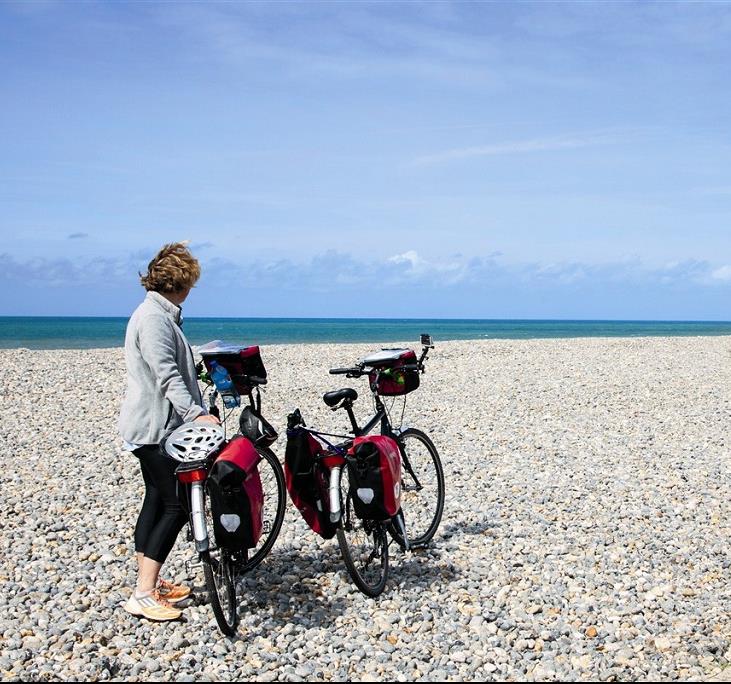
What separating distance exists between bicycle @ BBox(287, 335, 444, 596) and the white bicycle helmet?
77 cm

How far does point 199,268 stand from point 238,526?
1.55 metres

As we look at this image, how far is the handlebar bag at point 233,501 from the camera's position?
4629 millimetres

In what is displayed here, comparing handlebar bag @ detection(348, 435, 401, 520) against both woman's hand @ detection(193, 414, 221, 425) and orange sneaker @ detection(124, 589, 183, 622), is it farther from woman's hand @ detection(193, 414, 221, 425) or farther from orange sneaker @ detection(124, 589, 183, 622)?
orange sneaker @ detection(124, 589, 183, 622)

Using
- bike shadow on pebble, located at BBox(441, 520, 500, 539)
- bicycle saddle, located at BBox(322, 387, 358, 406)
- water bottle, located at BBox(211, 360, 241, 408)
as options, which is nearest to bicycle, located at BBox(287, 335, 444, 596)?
bicycle saddle, located at BBox(322, 387, 358, 406)

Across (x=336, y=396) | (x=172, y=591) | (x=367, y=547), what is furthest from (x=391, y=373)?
(x=172, y=591)

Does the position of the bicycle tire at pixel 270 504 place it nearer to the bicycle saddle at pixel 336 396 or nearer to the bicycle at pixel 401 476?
the bicycle at pixel 401 476

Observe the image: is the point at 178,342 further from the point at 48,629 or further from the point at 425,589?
the point at 425,589

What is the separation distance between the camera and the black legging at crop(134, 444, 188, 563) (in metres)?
Answer: 4.92

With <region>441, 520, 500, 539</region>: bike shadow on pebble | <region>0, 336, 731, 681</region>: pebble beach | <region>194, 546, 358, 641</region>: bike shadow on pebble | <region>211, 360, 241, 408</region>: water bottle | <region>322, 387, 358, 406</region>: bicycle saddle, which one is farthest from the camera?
<region>441, 520, 500, 539</region>: bike shadow on pebble

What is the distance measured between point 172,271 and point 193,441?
1006 millimetres

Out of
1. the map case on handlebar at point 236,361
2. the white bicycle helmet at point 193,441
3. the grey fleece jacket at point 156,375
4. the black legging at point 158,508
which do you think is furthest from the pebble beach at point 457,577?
the map case on handlebar at point 236,361

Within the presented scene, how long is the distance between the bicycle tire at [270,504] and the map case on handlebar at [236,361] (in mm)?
525

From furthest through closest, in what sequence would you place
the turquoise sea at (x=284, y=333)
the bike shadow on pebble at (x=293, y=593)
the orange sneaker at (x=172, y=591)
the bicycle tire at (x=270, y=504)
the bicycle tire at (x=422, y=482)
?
the turquoise sea at (x=284, y=333), the bicycle tire at (x=422, y=482), the bicycle tire at (x=270, y=504), the orange sneaker at (x=172, y=591), the bike shadow on pebble at (x=293, y=593)

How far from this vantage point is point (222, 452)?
4.77 metres
